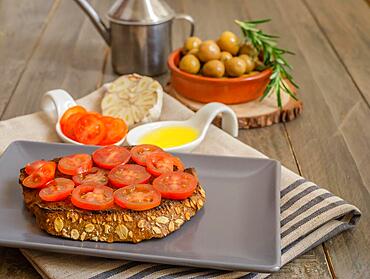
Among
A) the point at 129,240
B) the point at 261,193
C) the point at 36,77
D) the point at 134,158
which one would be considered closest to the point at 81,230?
the point at 129,240

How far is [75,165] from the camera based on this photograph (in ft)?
3.82

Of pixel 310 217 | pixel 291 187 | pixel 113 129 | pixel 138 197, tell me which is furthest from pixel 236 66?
pixel 138 197

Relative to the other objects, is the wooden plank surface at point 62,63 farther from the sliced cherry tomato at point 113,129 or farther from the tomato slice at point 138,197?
the tomato slice at point 138,197

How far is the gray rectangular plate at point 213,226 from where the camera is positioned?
40.4 inches

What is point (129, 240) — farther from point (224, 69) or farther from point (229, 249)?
point (224, 69)

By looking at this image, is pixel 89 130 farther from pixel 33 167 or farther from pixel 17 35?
pixel 17 35

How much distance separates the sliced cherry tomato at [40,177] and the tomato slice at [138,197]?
0.13 metres

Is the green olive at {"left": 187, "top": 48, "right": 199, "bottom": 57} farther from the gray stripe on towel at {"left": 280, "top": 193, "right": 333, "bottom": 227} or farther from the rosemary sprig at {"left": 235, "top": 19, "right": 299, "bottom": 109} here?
the gray stripe on towel at {"left": 280, "top": 193, "right": 333, "bottom": 227}

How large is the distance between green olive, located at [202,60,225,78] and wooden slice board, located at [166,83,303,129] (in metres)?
0.08

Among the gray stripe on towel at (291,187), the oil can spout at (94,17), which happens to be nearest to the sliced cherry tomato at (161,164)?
the gray stripe on towel at (291,187)

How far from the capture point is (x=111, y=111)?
1658 mm

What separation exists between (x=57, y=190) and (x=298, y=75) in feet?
3.49

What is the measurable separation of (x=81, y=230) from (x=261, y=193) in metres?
0.34

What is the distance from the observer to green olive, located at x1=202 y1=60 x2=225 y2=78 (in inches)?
67.6
